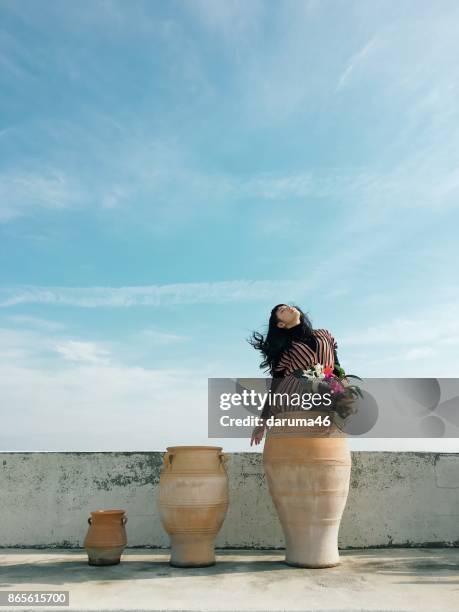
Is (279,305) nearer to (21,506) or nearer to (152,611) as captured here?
(152,611)

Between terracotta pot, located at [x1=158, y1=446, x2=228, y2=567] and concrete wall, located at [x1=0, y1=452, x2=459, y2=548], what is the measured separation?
0.78 metres

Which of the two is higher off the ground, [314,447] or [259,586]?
[314,447]

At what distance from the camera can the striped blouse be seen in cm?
→ 401

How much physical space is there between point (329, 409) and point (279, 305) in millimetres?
813

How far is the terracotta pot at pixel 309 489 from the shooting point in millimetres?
3650

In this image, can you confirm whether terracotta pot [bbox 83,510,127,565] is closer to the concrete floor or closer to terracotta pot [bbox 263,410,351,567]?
the concrete floor

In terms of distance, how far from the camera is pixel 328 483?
3664mm

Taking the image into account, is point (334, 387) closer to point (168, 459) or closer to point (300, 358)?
point (300, 358)

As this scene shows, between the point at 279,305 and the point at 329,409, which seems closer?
the point at 329,409

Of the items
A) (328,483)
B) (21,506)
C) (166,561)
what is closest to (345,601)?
(328,483)

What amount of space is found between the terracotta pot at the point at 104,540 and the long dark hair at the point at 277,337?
1.40 meters

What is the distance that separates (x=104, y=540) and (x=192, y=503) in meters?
0.58

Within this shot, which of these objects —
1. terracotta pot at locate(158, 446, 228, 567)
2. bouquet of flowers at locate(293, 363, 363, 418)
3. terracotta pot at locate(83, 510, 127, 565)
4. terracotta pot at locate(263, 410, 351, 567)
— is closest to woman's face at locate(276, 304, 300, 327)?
bouquet of flowers at locate(293, 363, 363, 418)

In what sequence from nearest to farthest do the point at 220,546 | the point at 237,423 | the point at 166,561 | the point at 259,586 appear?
the point at 259,586 → the point at 166,561 → the point at 220,546 → the point at 237,423
